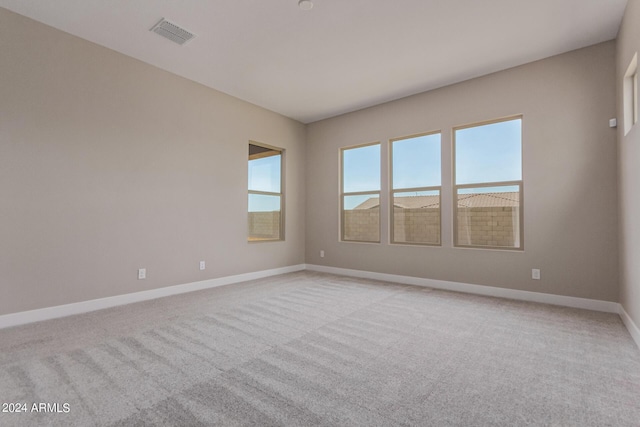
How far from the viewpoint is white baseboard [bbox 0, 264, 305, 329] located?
291cm

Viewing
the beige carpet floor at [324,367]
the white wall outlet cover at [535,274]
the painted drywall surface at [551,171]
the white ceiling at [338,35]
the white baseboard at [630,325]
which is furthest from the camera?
the white wall outlet cover at [535,274]

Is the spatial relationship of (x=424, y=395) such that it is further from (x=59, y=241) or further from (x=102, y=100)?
(x=102, y=100)

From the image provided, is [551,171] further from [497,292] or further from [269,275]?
[269,275]

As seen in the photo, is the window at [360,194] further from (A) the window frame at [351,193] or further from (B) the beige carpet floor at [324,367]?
(B) the beige carpet floor at [324,367]

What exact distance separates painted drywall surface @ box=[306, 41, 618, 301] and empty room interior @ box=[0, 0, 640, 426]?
0.08 ft

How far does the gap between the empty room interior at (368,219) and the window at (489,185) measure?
3 cm

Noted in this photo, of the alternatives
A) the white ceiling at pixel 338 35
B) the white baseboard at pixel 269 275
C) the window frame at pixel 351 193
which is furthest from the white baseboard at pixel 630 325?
the window frame at pixel 351 193

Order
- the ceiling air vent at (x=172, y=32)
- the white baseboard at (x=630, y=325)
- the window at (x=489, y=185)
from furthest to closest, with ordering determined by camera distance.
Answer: the window at (x=489, y=185) < the ceiling air vent at (x=172, y=32) < the white baseboard at (x=630, y=325)

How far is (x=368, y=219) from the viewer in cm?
546

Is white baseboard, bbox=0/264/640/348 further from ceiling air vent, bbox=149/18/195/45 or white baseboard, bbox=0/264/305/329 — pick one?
ceiling air vent, bbox=149/18/195/45

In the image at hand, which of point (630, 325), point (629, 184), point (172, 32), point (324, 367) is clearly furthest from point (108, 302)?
point (629, 184)

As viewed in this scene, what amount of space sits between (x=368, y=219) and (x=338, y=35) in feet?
9.98

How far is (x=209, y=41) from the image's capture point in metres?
3.37

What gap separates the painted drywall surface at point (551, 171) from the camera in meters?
3.41
